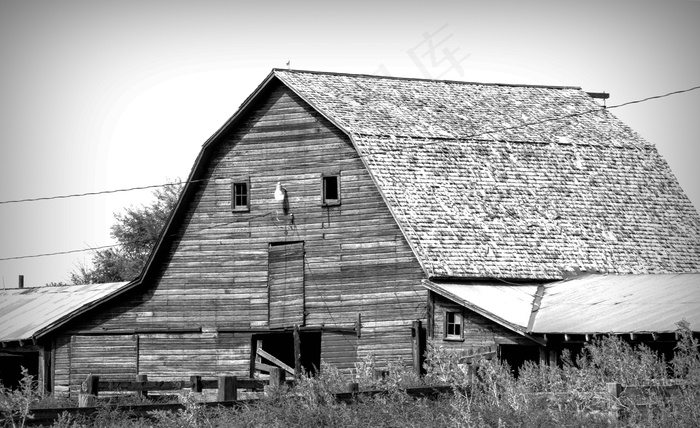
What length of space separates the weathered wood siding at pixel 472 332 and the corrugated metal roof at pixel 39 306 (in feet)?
33.0

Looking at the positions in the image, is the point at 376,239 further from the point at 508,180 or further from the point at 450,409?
the point at 450,409

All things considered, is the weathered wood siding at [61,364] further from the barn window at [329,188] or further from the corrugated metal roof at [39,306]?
the barn window at [329,188]

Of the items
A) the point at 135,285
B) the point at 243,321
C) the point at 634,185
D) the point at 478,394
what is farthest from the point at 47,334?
the point at 478,394

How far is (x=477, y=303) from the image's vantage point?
94.8ft

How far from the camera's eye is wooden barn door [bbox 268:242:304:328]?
32406 millimetres

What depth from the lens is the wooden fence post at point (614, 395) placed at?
53.8 ft

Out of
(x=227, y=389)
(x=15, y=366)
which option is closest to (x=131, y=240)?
(x=15, y=366)

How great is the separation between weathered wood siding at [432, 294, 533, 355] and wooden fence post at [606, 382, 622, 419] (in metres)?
11.7

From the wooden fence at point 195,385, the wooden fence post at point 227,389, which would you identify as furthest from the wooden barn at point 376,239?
the wooden fence post at point 227,389

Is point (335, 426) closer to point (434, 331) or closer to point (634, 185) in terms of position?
point (434, 331)

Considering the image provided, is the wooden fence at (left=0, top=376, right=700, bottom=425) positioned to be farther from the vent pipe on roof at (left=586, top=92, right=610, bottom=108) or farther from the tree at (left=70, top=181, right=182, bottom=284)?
the tree at (left=70, top=181, right=182, bottom=284)

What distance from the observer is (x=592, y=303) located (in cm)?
2866

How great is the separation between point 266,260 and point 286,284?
953mm

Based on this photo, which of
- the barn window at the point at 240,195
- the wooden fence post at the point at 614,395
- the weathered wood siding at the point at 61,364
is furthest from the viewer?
the weathered wood siding at the point at 61,364
